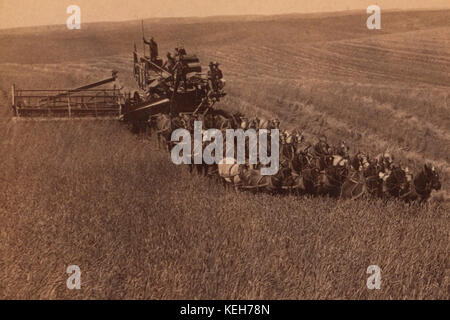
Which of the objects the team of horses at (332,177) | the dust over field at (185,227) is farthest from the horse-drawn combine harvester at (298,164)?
the dust over field at (185,227)

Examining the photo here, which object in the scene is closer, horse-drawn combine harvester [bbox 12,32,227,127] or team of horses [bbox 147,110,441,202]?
team of horses [bbox 147,110,441,202]

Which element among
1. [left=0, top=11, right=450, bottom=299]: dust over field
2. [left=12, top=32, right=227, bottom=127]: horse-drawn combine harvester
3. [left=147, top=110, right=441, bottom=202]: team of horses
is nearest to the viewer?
[left=0, top=11, right=450, bottom=299]: dust over field

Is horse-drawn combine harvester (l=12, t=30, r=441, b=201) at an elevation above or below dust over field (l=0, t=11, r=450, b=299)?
above

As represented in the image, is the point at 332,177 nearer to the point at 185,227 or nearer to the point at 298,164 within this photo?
the point at 298,164

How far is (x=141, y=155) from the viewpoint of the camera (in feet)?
38.2

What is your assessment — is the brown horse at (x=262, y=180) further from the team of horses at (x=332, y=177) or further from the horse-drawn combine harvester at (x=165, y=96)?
the horse-drawn combine harvester at (x=165, y=96)

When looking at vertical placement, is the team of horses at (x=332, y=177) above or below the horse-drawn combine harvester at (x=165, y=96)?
below

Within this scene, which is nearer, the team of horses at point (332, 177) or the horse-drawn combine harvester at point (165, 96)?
the team of horses at point (332, 177)

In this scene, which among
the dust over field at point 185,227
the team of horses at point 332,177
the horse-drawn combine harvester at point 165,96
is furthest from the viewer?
the horse-drawn combine harvester at point 165,96

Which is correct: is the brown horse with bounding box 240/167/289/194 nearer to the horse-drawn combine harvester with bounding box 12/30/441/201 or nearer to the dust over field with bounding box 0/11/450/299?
the horse-drawn combine harvester with bounding box 12/30/441/201

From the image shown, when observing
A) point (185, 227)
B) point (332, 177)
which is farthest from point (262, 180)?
point (185, 227)

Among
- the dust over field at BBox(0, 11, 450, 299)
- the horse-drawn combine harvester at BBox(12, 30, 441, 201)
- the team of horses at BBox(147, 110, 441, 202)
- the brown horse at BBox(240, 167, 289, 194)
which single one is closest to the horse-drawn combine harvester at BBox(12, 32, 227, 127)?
the horse-drawn combine harvester at BBox(12, 30, 441, 201)
